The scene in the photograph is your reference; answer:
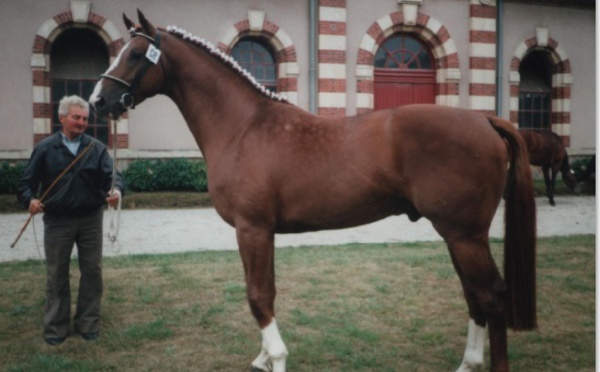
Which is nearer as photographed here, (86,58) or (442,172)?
(442,172)

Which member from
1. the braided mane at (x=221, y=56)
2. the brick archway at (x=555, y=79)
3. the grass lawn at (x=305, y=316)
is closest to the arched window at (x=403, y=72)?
the brick archway at (x=555, y=79)

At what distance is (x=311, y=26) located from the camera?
14.8 meters

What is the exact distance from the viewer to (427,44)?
16125mm

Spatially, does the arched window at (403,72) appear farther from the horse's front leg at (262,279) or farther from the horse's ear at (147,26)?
the horse's front leg at (262,279)

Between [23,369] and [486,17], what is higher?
[486,17]

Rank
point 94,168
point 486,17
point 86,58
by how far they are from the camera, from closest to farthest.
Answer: point 94,168
point 86,58
point 486,17

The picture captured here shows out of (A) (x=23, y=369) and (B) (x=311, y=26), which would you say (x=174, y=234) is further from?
(B) (x=311, y=26)

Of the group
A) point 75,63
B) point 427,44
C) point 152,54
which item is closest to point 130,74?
point 152,54

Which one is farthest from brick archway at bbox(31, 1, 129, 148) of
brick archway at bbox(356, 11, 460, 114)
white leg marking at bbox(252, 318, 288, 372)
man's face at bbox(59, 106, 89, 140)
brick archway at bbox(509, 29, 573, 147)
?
white leg marking at bbox(252, 318, 288, 372)

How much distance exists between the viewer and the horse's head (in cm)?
379

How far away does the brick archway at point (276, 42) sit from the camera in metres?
14.4

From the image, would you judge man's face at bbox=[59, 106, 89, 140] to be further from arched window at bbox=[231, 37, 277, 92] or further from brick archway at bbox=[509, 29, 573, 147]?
Result: brick archway at bbox=[509, 29, 573, 147]

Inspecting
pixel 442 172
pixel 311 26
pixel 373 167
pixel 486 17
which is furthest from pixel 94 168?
pixel 486 17

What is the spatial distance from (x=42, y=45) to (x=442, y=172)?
12.6 metres
